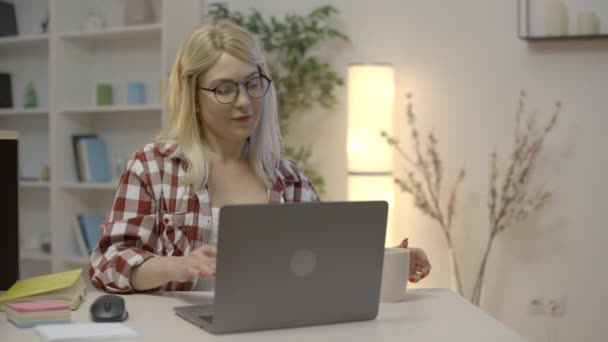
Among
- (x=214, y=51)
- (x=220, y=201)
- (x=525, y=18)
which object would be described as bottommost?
(x=220, y=201)

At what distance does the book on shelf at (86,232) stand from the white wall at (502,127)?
144 centimetres

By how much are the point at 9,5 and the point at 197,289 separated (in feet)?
11.6

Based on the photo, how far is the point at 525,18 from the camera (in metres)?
3.68

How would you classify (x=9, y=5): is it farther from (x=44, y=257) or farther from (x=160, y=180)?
(x=160, y=180)

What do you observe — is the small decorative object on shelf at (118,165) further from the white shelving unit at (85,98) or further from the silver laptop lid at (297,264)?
the silver laptop lid at (297,264)

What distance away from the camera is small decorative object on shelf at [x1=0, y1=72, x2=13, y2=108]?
16.4ft

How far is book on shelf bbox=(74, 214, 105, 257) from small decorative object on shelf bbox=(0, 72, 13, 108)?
954mm

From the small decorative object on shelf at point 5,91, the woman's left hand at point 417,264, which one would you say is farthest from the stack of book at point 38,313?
the small decorative object on shelf at point 5,91

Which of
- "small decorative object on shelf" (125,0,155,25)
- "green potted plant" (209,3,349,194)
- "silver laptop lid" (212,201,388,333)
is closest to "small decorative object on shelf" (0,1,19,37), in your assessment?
"small decorative object on shelf" (125,0,155,25)

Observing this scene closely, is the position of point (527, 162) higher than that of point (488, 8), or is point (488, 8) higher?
point (488, 8)

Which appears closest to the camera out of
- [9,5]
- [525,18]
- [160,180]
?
[160,180]

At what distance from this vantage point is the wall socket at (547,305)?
12.2 ft

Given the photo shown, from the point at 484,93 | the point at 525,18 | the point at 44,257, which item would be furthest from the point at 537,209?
the point at 44,257

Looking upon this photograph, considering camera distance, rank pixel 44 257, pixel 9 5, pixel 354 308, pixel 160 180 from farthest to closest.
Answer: pixel 9 5 < pixel 44 257 < pixel 160 180 < pixel 354 308
